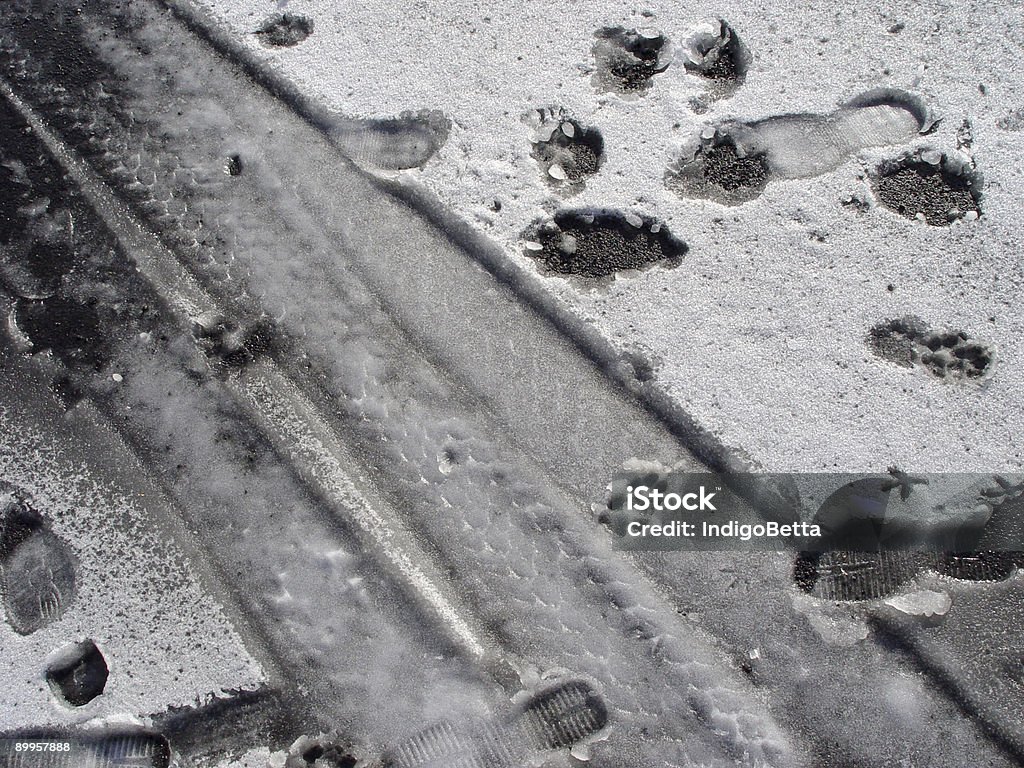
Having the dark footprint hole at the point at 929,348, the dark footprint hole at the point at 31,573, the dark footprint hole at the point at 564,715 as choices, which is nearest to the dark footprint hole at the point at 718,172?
the dark footprint hole at the point at 929,348

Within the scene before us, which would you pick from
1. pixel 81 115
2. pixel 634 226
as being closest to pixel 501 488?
pixel 634 226

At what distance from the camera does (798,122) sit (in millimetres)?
4215

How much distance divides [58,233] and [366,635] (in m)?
3.11

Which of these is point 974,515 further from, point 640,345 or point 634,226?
point 634,226

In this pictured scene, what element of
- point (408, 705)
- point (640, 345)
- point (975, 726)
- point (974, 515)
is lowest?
point (408, 705)

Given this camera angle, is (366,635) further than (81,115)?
No

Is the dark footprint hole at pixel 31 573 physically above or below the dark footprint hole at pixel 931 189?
below

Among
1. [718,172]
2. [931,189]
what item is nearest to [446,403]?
[718,172]

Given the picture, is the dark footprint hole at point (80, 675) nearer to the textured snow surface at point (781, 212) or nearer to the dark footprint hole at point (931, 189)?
the textured snow surface at point (781, 212)

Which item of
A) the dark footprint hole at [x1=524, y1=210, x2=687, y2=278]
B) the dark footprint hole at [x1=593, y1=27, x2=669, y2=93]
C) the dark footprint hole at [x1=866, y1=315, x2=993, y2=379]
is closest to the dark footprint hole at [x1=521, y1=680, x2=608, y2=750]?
the dark footprint hole at [x1=524, y1=210, x2=687, y2=278]

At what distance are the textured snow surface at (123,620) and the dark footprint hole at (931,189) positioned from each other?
475 cm

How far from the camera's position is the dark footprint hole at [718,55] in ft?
14.0

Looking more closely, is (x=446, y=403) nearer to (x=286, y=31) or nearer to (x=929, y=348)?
(x=286, y=31)

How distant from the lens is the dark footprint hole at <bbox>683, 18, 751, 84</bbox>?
426 cm
